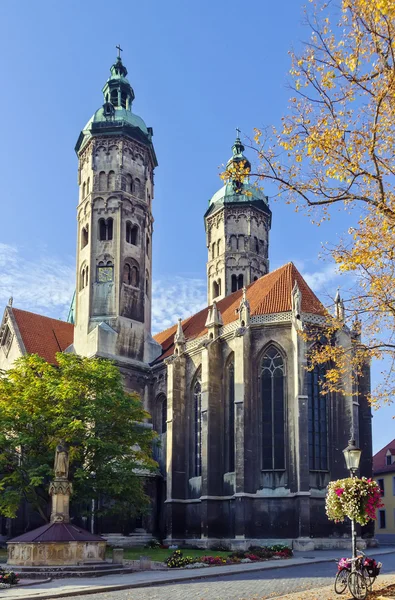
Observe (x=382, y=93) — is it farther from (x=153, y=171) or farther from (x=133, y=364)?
(x=153, y=171)

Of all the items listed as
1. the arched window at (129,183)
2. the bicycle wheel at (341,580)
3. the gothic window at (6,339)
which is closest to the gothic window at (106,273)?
the arched window at (129,183)

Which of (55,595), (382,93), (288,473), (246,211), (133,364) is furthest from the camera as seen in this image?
(246,211)

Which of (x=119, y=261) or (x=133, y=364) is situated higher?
(x=119, y=261)

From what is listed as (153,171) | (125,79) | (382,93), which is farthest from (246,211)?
(382,93)

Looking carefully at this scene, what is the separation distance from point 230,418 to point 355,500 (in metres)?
26.0

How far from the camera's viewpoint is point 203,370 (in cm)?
4281

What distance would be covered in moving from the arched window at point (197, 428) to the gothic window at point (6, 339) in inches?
566

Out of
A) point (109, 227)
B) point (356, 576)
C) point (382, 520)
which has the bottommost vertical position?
point (382, 520)

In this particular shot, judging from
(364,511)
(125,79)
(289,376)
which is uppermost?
(125,79)

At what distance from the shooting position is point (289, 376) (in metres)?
40.3

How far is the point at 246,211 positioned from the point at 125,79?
49.6 feet

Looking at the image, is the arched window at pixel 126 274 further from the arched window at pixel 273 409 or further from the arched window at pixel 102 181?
the arched window at pixel 273 409

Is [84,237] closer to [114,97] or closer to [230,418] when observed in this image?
[114,97]

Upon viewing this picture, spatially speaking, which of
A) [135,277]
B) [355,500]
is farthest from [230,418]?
[355,500]
